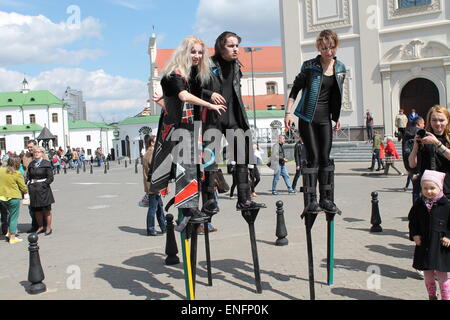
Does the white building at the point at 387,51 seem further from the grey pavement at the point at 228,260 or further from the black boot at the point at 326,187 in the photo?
the black boot at the point at 326,187

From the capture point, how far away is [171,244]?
7.33 meters

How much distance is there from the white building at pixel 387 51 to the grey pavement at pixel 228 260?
1945cm

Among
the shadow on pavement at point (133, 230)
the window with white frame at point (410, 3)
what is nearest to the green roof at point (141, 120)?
the window with white frame at point (410, 3)

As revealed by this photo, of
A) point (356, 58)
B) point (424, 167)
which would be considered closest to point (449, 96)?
point (356, 58)

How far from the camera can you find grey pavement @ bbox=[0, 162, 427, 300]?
556 cm

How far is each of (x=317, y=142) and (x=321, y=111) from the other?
352 millimetres

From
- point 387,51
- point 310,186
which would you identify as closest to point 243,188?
point 310,186

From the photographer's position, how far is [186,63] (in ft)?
16.0

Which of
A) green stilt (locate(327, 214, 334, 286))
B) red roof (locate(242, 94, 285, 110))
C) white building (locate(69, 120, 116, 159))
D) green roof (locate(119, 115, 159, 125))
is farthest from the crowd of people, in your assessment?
white building (locate(69, 120, 116, 159))

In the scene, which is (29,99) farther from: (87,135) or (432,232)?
(432,232)

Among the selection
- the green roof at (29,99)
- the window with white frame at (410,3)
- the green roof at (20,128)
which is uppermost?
the green roof at (29,99)

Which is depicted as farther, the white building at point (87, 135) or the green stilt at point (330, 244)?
the white building at point (87, 135)

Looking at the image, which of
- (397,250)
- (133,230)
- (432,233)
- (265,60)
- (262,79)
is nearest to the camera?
(432,233)

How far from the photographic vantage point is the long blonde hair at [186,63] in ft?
15.9
